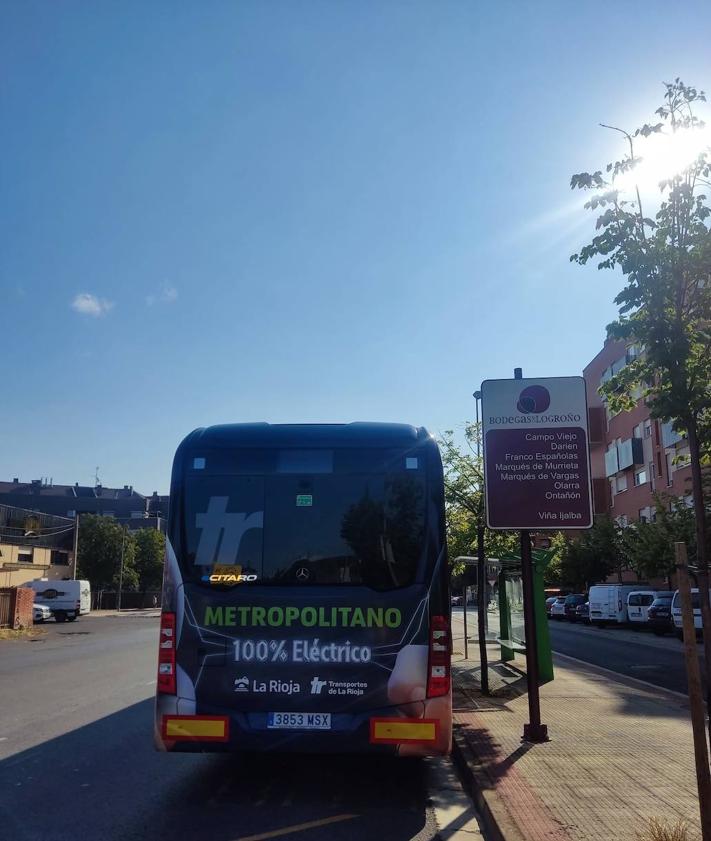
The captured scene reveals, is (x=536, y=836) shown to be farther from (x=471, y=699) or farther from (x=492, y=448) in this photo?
(x=471, y=699)

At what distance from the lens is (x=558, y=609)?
45.4 m

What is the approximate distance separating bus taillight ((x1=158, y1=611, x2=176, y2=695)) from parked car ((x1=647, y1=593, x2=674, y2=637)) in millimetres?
26008

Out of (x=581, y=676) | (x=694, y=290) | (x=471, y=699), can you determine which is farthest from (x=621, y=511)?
(x=694, y=290)

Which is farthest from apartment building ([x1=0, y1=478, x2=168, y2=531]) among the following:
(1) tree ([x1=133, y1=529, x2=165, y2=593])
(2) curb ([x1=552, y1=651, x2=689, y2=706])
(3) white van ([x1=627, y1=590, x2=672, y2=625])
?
(2) curb ([x1=552, y1=651, x2=689, y2=706])

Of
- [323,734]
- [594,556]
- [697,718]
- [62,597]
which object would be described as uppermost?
[594,556]

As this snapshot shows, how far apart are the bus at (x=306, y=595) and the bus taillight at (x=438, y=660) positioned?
0.01 meters

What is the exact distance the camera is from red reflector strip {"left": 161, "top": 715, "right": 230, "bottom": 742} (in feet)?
20.6

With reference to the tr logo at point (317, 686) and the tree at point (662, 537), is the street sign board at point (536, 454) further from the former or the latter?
the tree at point (662, 537)

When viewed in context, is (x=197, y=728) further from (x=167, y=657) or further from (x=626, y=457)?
(x=626, y=457)

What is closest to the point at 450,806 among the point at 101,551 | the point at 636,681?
the point at 636,681

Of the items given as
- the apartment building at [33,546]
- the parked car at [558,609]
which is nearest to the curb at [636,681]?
the parked car at [558,609]

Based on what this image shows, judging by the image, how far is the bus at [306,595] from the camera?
6.31 m

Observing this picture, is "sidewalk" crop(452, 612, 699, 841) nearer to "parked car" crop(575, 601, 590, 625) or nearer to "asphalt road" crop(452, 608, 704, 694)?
"asphalt road" crop(452, 608, 704, 694)

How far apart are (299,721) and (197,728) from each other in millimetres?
792
